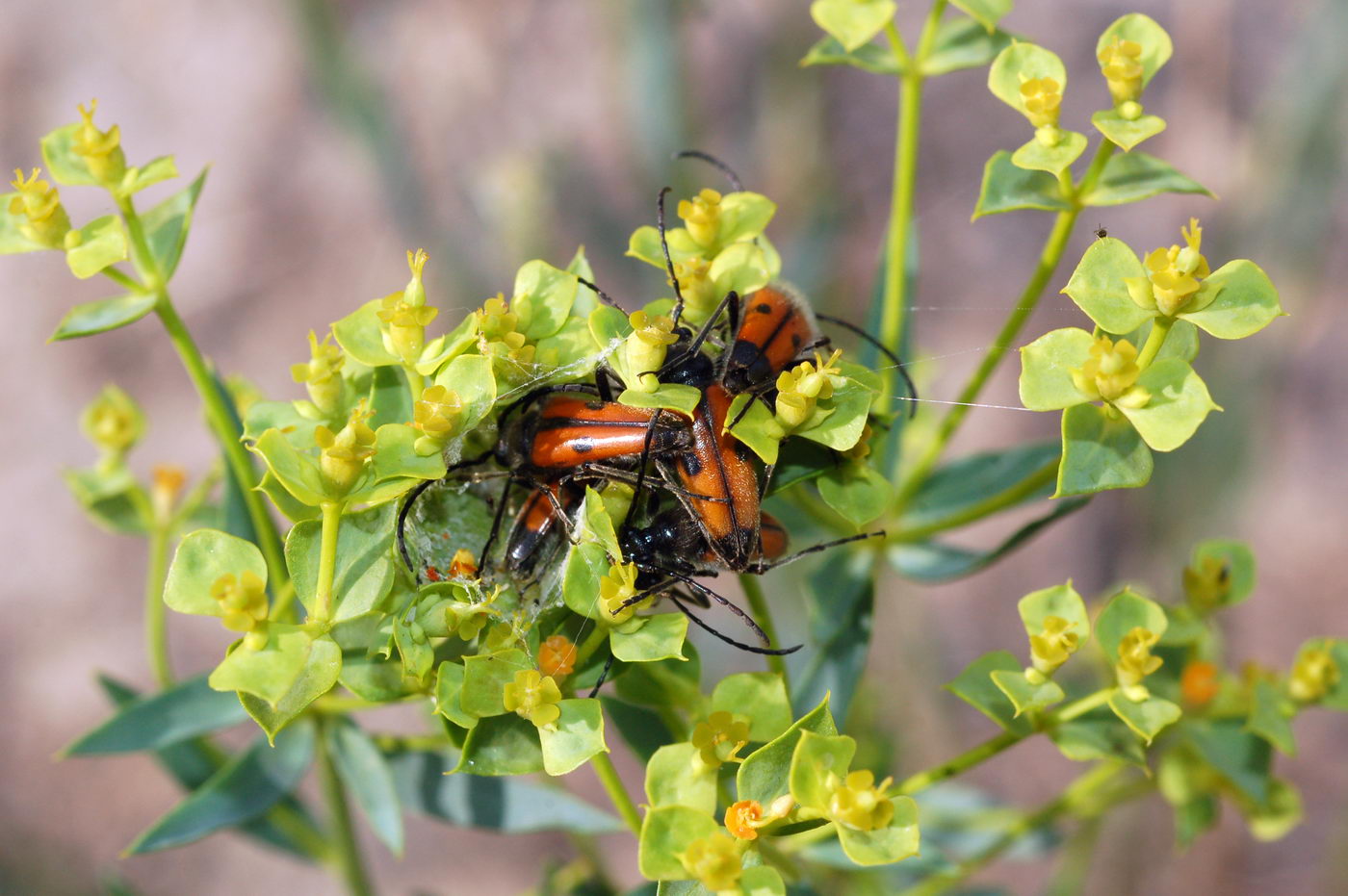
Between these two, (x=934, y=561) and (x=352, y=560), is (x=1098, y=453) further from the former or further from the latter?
(x=352, y=560)

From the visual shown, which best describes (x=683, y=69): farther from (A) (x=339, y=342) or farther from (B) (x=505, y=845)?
(B) (x=505, y=845)

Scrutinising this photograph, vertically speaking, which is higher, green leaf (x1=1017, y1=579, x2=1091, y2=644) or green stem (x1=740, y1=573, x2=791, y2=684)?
green stem (x1=740, y1=573, x2=791, y2=684)

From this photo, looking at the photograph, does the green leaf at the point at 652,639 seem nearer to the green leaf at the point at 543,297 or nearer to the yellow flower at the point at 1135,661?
the green leaf at the point at 543,297

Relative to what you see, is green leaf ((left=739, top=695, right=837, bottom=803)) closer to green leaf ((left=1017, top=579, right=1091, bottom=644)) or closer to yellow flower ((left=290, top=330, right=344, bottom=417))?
green leaf ((left=1017, top=579, right=1091, bottom=644))

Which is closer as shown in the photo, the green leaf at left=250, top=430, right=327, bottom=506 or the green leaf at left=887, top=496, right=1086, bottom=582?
the green leaf at left=250, top=430, right=327, bottom=506

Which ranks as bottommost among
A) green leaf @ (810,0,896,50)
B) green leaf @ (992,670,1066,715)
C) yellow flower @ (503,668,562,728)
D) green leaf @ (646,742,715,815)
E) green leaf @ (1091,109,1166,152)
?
green leaf @ (992,670,1066,715)

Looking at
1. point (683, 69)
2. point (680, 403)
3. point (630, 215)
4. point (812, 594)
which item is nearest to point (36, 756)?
point (630, 215)

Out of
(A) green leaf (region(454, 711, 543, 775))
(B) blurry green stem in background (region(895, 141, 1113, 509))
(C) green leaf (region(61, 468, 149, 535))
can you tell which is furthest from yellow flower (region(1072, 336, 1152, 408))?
(C) green leaf (region(61, 468, 149, 535))
